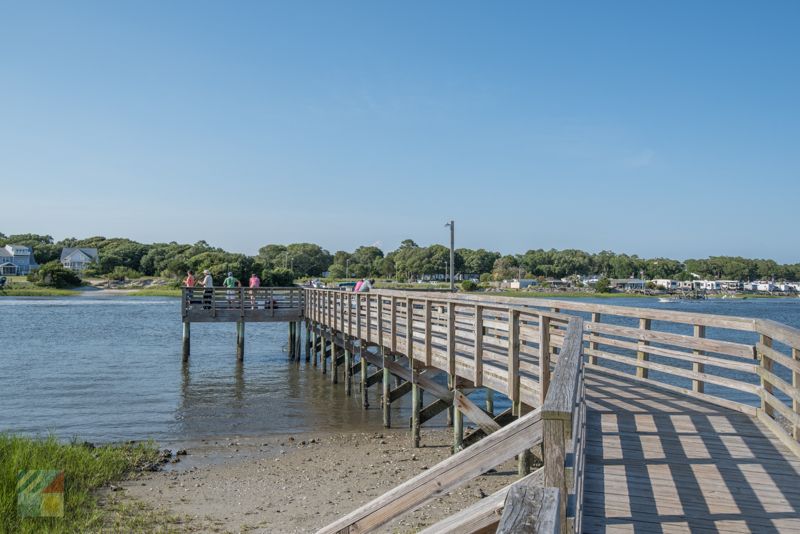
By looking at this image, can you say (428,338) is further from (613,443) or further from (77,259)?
(77,259)

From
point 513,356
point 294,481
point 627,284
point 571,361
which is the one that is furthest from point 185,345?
point 627,284

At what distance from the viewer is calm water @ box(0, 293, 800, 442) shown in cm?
1295

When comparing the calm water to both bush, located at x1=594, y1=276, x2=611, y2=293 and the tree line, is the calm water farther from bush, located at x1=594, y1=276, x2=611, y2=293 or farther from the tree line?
bush, located at x1=594, y1=276, x2=611, y2=293

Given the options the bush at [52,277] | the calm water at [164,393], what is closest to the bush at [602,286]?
the bush at [52,277]

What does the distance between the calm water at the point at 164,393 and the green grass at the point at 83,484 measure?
2295 millimetres

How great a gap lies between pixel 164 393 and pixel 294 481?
9.67 meters

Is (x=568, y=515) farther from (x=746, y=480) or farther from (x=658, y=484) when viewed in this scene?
(x=746, y=480)

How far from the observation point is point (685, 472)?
4582mm

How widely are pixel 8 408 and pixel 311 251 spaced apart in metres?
161

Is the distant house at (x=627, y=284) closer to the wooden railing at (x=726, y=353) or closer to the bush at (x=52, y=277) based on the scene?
the bush at (x=52, y=277)

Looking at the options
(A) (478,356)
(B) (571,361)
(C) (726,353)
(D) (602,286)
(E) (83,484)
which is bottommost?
(D) (602,286)

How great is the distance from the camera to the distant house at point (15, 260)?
12200 centimetres

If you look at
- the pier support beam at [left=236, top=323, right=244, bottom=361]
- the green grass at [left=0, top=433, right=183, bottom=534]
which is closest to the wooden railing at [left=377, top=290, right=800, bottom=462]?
the green grass at [left=0, top=433, right=183, bottom=534]

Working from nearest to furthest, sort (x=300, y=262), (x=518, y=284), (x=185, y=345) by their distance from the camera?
(x=185, y=345), (x=518, y=284), (x=300, y=262)
